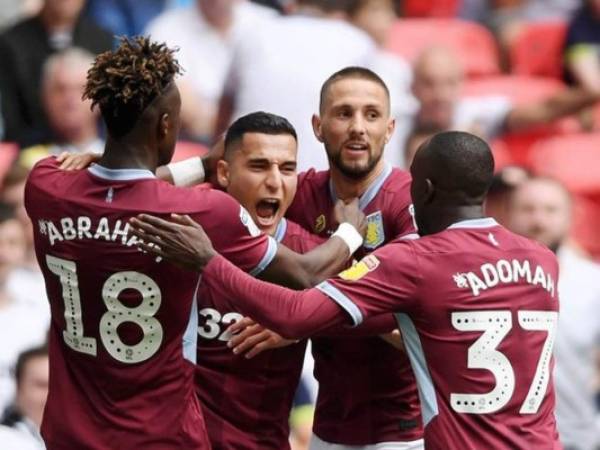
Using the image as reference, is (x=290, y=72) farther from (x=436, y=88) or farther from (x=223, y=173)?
(x=223, y=173)

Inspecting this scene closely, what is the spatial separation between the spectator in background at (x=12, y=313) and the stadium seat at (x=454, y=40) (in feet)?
9.64

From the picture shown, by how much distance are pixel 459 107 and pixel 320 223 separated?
4398 mm

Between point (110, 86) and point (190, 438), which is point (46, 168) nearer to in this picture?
point (110, 86)

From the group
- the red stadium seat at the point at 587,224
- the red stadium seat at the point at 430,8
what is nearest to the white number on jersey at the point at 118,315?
the red stadium seat at the point at 587,224

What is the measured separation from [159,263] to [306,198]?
1.17 m

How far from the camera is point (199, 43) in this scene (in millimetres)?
9844

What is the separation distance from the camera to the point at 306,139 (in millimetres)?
9320


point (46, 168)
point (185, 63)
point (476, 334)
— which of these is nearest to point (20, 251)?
point (185, 63)

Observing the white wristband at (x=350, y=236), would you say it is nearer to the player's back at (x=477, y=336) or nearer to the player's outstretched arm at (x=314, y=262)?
the player's outstretched arm at (x=314, y=262)

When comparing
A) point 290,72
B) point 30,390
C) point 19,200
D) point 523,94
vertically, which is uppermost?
point 523,94

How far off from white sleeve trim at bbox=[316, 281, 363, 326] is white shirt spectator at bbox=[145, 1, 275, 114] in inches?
188

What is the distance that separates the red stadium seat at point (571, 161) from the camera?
1037cm

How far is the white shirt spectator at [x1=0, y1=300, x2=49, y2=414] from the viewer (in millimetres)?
8438

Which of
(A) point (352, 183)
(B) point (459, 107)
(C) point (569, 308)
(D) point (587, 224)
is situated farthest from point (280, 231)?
(D) point (587, 224)
